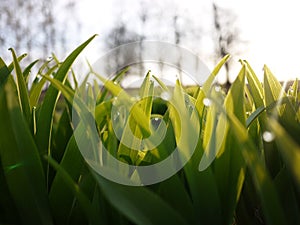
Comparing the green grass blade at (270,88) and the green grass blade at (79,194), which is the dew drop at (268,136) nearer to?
the green grass blade at (270,88)

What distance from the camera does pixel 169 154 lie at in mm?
397

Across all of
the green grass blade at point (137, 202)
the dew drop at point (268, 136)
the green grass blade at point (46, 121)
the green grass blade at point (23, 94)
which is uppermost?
the green grass blade at point (23, 94)

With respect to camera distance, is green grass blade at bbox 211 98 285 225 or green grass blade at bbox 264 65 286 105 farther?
green grass blade at bbox 264 65 286 105

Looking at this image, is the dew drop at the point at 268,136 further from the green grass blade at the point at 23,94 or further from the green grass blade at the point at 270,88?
the green grass blade at the point at 23,94

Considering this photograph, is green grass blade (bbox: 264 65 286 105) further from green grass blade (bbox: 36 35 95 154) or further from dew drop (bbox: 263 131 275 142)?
green grass blade (bbox: 36 35 95 154)

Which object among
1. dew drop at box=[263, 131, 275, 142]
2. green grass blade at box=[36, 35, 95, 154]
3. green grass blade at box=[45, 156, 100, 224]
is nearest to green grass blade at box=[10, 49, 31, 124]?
green grass blade at box=[36, 35, 95, 154]

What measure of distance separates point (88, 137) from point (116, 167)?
40mm

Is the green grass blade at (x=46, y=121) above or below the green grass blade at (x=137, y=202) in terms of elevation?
above

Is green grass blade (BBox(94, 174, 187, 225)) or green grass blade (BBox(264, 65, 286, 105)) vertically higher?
green grass blade (BBox(264, 65, 286, 105))

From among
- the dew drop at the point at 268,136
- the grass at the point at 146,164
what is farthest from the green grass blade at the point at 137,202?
the dew drop at the point at 268,136

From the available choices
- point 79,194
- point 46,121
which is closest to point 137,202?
point 79,194

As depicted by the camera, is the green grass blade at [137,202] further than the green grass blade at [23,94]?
No

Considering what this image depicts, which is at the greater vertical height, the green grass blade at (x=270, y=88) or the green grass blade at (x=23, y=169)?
the green grass blade at (x=270, y=88)

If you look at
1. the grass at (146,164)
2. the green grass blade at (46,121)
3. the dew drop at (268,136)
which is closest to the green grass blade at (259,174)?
the grass at (146,164)
